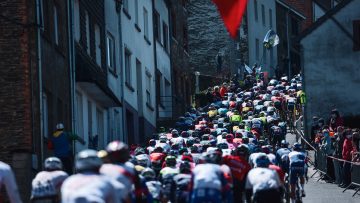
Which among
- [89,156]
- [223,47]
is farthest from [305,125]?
[89,156]

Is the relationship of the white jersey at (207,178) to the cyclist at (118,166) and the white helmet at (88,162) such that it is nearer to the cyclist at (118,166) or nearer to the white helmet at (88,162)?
the cyclist at (118,166)

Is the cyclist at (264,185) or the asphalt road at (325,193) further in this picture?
the asphalt road at (325,193)

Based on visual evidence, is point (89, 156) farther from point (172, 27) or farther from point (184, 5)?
point (184, 5)

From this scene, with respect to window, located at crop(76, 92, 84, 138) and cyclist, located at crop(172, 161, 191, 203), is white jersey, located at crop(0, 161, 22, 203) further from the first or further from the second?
window, located at crop(76, 92, 84, 138)

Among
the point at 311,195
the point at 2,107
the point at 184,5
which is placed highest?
the point at 184,5

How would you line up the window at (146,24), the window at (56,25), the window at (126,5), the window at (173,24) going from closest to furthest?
the window at (56,25) < the window at (126,5) < the window at (146,24) < the window at (173,24)

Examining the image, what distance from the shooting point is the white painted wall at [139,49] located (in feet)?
169

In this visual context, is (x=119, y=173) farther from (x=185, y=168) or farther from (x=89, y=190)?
(x=185, y=168)

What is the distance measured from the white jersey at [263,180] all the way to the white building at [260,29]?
6185 cm

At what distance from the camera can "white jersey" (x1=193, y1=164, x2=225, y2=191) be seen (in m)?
23.6

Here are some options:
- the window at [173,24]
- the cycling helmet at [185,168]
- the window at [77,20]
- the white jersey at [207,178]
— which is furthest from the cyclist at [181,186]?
the window at [173,24]

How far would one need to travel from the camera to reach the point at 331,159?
137 ft

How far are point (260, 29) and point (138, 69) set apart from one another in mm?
38307

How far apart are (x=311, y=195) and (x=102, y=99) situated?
10.2 metres
